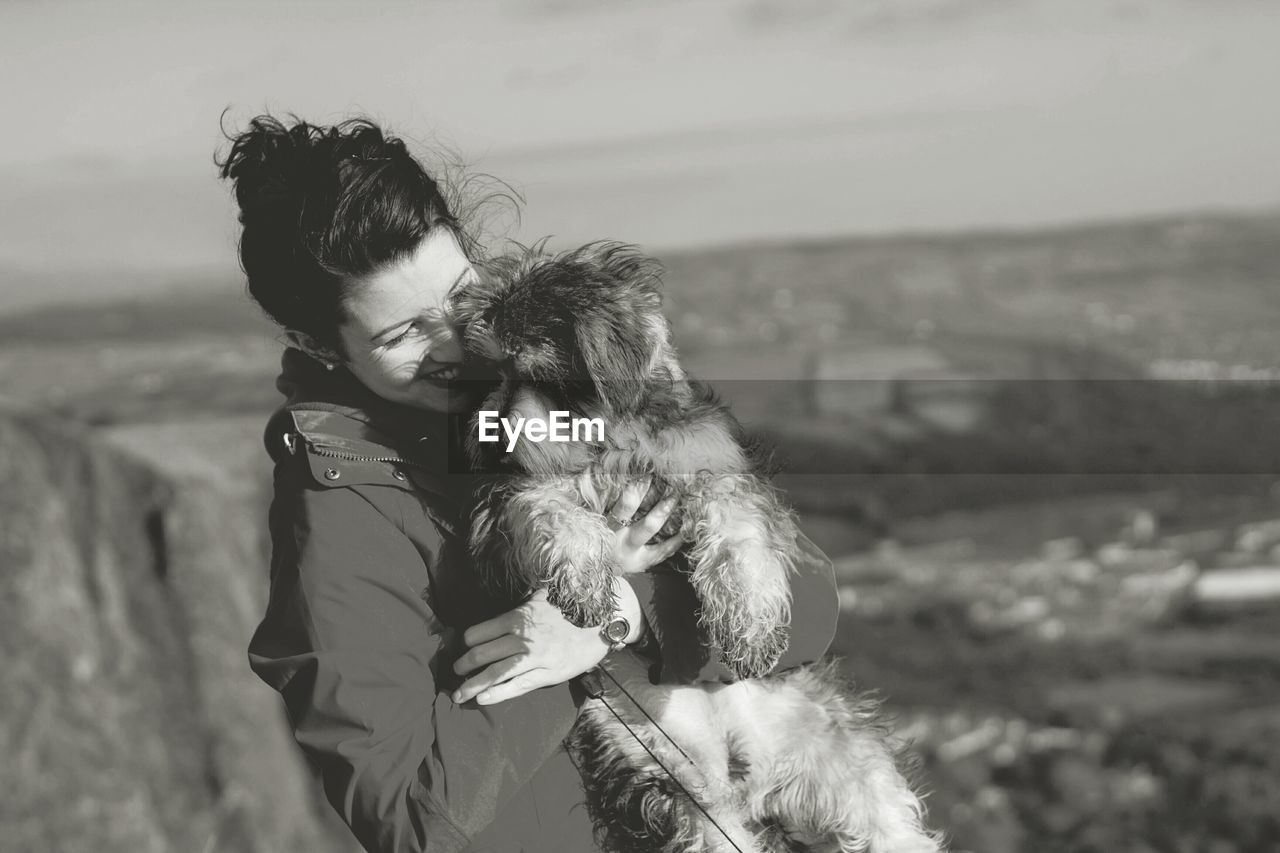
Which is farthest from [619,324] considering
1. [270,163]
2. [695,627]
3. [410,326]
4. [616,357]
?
[270,163]

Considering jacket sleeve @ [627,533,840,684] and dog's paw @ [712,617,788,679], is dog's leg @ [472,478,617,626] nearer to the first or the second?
jacket sleeve @ [627,533,840,684]

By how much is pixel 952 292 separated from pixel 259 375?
14.3 m

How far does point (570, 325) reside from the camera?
2.63m

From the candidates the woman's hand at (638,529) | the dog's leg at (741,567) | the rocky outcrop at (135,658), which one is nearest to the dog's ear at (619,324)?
the woman's hand at (638,529)

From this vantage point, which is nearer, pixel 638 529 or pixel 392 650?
pixel 392 650

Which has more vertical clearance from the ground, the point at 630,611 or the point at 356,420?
the point at 356,420

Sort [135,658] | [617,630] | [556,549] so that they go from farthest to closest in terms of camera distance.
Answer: [135,658]
[556,549]
[617,630]

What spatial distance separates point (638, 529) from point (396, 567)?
2.29 feet

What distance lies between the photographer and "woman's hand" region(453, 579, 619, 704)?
7.25 ft

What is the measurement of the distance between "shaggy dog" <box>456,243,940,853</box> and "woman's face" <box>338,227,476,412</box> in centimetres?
7

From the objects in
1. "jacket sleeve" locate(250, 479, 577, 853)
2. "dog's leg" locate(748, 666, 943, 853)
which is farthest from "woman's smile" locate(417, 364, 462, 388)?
"dog's leg" locate(748, 666, 943, 853)

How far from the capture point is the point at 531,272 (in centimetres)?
271

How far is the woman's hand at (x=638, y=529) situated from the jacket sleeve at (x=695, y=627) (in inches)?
1.7

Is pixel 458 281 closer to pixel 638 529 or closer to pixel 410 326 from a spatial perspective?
pixel 410 326
